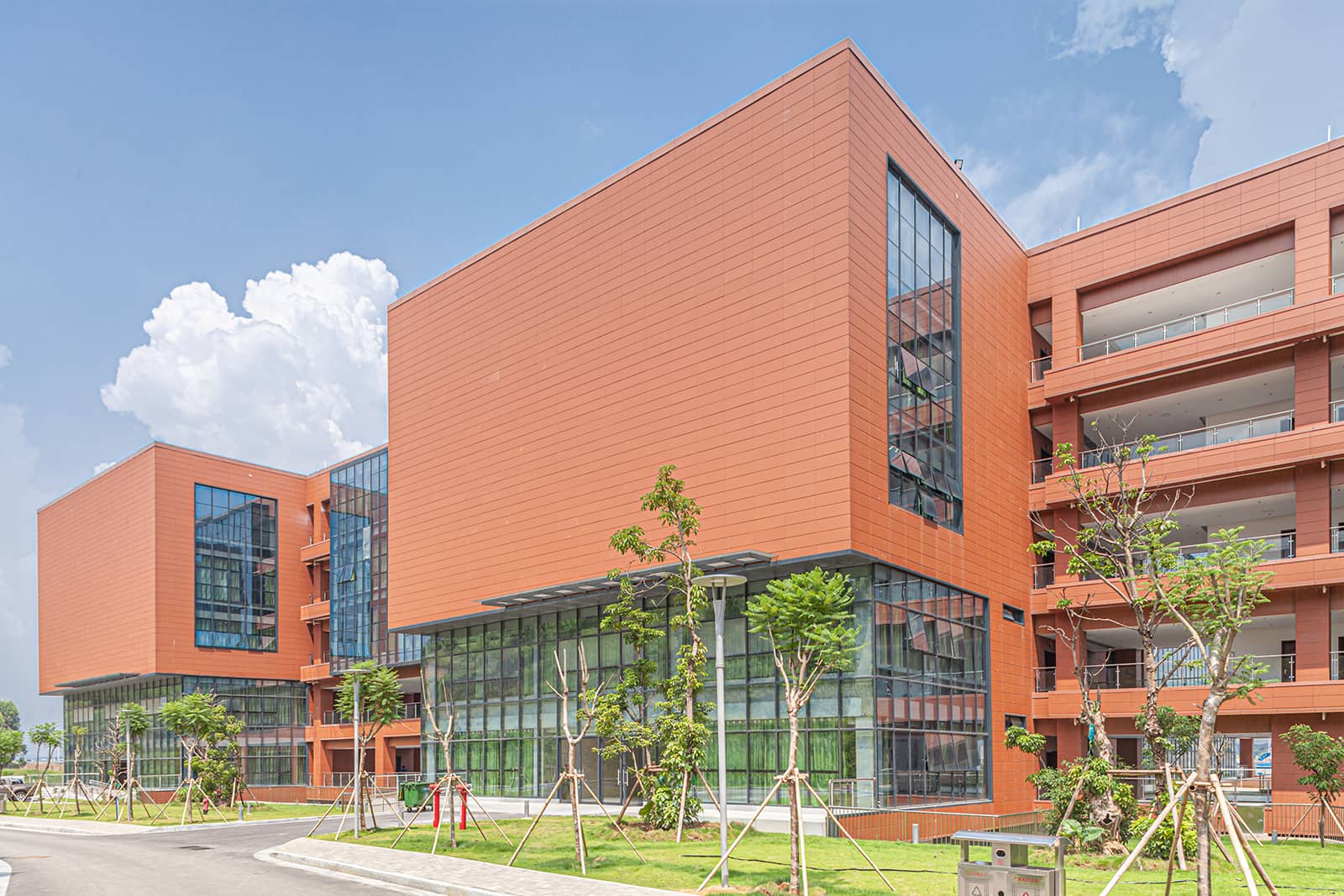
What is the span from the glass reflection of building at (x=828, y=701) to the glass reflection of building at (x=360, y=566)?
27.7 m

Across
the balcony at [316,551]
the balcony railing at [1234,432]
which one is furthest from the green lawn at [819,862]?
the balcony at [316,551]

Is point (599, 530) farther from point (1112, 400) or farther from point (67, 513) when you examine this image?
point (67, 513)

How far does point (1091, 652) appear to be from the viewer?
54.6 metres

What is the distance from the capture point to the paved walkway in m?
20.6

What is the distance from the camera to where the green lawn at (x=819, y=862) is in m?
20.2

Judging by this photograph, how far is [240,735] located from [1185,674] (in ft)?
202

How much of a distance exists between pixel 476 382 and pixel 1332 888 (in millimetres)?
37350

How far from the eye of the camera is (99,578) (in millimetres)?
78500

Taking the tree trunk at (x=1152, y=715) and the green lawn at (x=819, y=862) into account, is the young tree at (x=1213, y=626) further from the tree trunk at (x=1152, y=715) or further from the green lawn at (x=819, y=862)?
the tree trunk at (x=1152, y=715)

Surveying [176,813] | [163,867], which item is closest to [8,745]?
[176,813]

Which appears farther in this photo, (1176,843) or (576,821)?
(576,821)

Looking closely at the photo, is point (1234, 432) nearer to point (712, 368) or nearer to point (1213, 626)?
point (712, 368)

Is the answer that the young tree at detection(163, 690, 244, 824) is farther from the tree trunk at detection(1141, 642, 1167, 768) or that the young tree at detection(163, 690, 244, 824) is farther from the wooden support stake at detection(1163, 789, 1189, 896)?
the wooden support stake at detection(1163, 789, 1189, 896)

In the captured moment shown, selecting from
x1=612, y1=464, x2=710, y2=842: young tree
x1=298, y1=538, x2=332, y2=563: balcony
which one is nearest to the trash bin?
x1=612, y1=464, x2=710, y2=842: young tree
